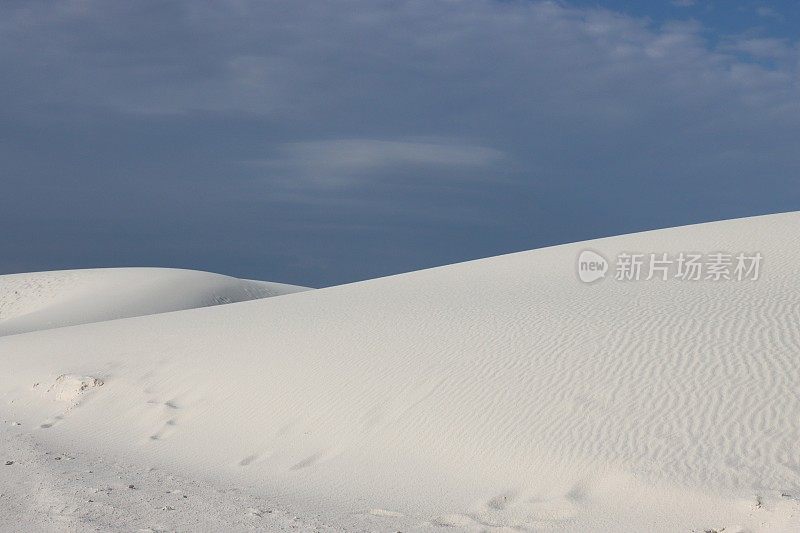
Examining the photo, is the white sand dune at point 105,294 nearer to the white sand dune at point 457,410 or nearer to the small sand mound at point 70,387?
the white sand dune at point 457,410

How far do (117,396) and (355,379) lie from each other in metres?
3.84

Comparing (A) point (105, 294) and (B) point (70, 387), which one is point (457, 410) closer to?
(B) point (70, 387)

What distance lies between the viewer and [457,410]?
9047 millimetres

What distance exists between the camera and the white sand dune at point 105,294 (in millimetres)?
30531

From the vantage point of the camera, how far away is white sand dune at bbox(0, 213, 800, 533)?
6.95 metres

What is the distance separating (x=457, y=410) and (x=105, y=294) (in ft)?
88.5

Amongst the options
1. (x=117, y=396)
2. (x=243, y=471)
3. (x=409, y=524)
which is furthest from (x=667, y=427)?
(x=117, y=396)

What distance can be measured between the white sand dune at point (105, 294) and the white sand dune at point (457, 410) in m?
15.9

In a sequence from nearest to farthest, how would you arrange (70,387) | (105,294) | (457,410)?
(457,410)
(70,387)
(105,294)

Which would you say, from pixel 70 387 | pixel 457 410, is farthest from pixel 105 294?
pixel 457 410

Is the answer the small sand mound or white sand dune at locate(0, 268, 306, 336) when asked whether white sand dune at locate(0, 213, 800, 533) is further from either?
white sand dune at locate(0, 268, 306, 336)

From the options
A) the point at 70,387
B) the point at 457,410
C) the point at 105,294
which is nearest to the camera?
the point at 457,410

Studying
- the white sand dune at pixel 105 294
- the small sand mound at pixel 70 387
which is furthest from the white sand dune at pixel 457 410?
the white sand dune at pixel 105 294

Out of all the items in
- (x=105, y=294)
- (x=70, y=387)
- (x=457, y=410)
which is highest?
(x=105, y=294)
